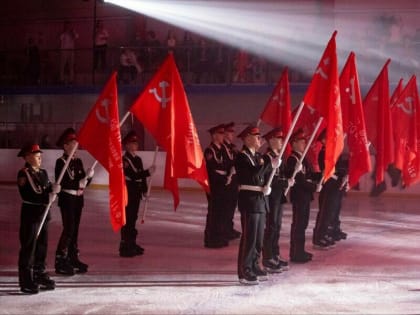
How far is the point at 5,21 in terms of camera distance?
28266mm

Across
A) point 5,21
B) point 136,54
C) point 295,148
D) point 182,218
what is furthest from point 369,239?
point 5,21

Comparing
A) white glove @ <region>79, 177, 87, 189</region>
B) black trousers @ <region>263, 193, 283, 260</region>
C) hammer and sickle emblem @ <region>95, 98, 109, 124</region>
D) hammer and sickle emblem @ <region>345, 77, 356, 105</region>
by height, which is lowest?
black trousers @ <region>263, 193, 283, 260</region>

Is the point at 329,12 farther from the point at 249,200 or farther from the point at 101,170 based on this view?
the point at 249,200

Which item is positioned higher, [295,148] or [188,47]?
[188,47]

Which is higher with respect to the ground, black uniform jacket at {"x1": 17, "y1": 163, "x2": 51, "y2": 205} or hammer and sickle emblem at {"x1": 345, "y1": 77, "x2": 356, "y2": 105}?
hammer and sickle emblem at {"x1": 345, "y1": 77, "x2": 356, "y2": 105}

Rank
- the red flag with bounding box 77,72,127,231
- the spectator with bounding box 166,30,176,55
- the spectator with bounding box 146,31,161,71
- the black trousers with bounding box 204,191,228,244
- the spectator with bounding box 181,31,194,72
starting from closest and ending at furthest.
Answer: the red flag with bounding box 77,72,127,231, the black trousers with bounding box 204,191,228,244, the spectator with bounding box 181,31,194,72, the spectator with bounding box 166,30,176,55, the spectator with bounding box 146,31,161,71

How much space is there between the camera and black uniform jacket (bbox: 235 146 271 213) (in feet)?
29.2

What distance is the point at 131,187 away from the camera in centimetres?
1081

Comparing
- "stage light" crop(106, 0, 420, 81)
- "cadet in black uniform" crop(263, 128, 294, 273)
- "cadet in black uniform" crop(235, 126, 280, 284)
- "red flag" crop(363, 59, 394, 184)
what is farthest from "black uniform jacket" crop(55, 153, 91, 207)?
"stage light" crop(106, 0, 420, 81)

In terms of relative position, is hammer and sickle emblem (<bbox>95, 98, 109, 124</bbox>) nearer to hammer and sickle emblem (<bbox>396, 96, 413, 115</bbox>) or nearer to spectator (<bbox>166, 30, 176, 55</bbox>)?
hammer and sickle emblem (<bbox>396, 96, 413, 115</bbox>)

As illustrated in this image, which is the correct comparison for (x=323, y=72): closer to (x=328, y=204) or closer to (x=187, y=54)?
(x=328, y=204)

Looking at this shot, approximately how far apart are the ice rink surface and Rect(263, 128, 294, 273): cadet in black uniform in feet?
0.96

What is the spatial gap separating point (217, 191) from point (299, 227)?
1.91 meters

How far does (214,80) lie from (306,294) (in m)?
15.9
